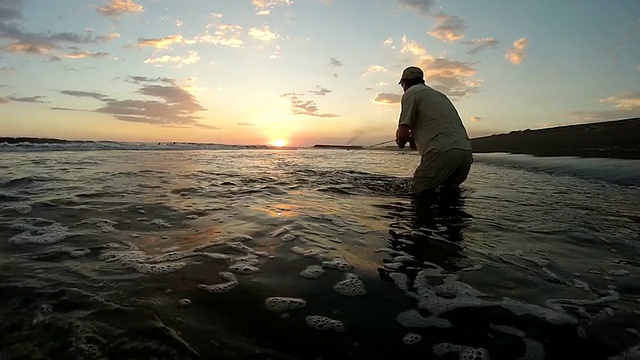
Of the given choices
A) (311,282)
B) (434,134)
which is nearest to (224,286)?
(311,282)

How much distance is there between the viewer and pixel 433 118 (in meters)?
6.60

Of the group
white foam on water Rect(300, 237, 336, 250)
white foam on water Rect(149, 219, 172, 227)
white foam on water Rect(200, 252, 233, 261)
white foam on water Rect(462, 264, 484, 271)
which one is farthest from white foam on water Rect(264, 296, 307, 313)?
white foam on water Rect(149, 219, 172, 227)

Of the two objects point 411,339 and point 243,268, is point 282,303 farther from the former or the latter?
point 411,339

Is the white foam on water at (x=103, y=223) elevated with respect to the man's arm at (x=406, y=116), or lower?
lower

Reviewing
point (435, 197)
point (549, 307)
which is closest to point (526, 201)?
point (435, 197)

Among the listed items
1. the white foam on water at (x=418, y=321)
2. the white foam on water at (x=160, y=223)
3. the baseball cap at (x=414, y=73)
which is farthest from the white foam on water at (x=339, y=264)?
the baseball cap at (x=414, y=73)

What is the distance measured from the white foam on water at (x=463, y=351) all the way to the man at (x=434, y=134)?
486 centimetres

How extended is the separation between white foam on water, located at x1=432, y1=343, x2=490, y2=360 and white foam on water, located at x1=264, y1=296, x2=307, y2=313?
0.90 meters

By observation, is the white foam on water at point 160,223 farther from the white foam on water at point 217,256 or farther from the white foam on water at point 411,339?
the white foam on water at point 411,339

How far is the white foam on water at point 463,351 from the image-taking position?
6.49 feet

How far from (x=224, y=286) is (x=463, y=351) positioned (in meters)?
1.69

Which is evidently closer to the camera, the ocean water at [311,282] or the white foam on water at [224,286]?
the ocean water at [311,282]

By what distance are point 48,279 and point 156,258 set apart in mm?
783

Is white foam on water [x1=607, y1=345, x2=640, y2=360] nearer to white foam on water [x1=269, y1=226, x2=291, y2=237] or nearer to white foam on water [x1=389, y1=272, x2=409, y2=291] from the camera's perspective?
white foam on water [x1=389, y1=272, x2=409, y2=291]
